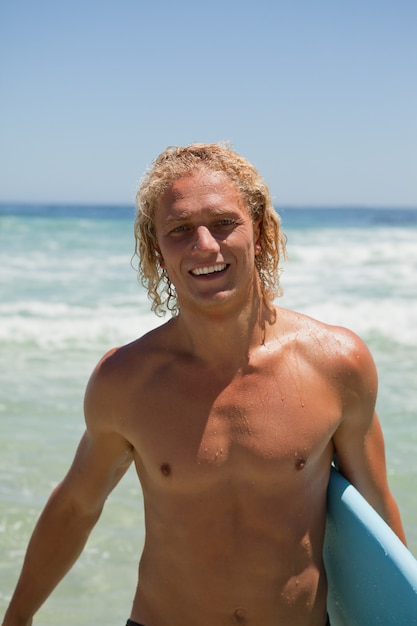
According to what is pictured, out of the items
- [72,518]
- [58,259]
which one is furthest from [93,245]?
[72,518]

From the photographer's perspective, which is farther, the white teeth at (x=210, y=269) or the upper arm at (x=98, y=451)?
the upper arm at (x=98, y=451)

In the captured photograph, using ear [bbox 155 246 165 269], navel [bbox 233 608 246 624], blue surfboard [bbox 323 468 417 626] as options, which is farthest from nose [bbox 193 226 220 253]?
navel [bbox 233 608 246 624]

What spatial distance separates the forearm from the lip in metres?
0.66

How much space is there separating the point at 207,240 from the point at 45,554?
865 mm

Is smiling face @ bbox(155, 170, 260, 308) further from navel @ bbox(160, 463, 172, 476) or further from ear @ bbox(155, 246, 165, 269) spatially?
navel @ bbox(160, 463, 172, 476)

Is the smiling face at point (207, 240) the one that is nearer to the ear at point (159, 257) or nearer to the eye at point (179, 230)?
the eye at point (179, 230)

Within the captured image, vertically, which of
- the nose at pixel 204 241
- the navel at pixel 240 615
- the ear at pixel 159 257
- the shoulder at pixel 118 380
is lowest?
the navel at pixel 240 615

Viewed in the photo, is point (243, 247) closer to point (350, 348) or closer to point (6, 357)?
point (350, 348)

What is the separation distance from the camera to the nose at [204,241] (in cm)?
193

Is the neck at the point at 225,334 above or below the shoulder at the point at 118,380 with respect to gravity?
above

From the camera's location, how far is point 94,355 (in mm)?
7715

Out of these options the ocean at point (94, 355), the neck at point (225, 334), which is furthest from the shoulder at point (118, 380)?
the ocean at point (94, 355)

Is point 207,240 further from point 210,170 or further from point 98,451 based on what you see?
point 98,451

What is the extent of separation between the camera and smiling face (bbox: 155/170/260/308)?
1942 millimetres
